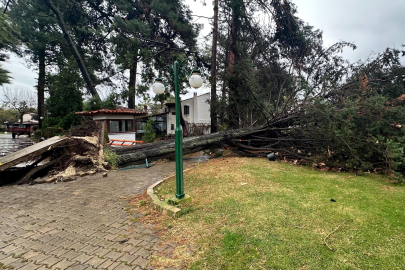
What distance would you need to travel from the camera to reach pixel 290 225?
2.79m

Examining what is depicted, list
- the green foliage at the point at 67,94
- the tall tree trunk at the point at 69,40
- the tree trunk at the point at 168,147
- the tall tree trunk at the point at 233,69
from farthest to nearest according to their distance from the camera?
the green foliage at the point at 67,94 → the tall tree trunk at the point at 69,40 → the tall tree trunk at the point at 233,69 → the tree trunk at the point at 168,147

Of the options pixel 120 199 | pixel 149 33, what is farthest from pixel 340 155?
pixel 149 33

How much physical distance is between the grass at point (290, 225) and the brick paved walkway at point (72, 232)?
38 centimetres

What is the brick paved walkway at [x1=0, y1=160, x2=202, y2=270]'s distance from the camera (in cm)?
232

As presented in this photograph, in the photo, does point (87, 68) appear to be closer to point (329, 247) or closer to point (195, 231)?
point (195, 231)

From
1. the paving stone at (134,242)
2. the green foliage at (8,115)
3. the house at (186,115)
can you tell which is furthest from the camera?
the green foliage at (8,115)

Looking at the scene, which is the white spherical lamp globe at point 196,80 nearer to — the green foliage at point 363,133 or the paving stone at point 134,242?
the paving stone at point 134,242

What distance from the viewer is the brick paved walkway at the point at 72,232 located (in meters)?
2.32

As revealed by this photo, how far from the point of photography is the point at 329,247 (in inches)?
90.4

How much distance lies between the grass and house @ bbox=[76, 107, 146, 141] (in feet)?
37.6

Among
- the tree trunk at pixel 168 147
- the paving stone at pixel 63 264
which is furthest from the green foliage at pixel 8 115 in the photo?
the paving stone at pixel 63 264

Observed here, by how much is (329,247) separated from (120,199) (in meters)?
3.81

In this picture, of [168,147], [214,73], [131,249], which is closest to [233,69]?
[214,73]

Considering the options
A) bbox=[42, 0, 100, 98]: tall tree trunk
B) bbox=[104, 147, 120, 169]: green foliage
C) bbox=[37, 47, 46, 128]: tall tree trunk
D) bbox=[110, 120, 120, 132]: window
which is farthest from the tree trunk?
bbox=[37, 47, 46, 128]: tall tree trunk
